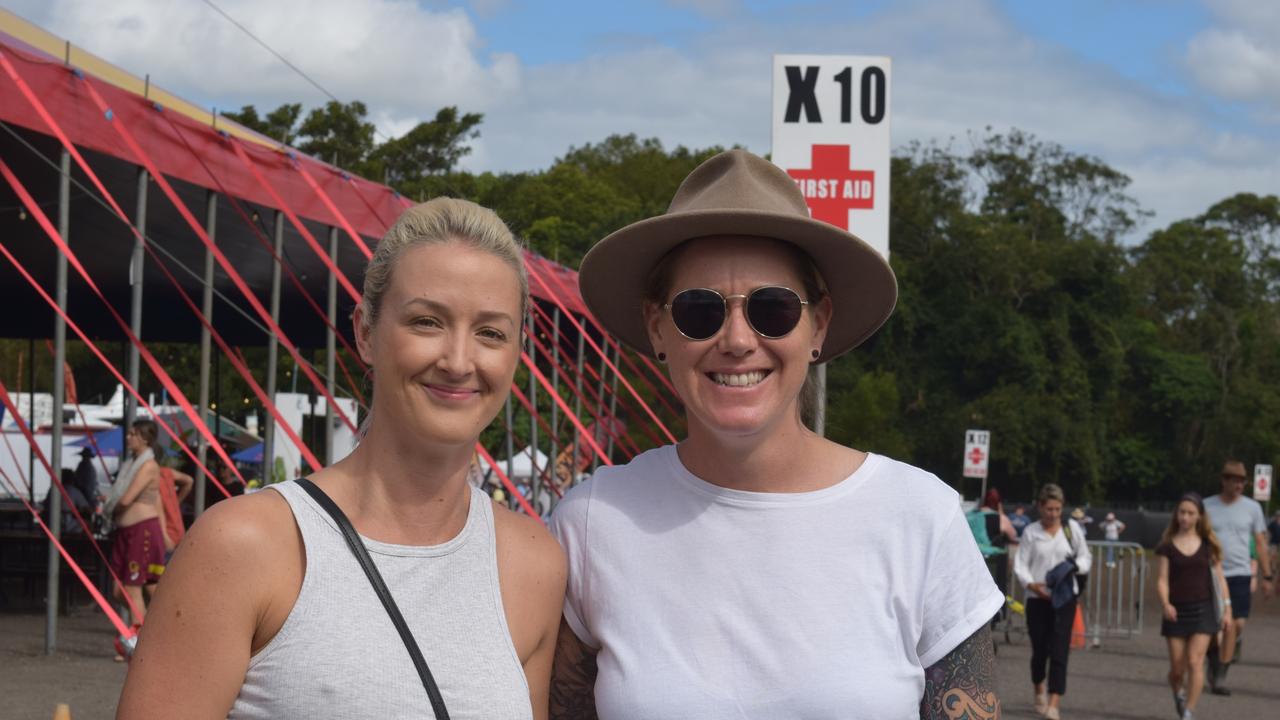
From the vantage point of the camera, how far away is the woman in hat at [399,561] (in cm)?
203

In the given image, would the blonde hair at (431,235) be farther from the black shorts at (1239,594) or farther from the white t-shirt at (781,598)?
the black shorts at (1239,594)

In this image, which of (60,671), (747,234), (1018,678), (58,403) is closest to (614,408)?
(1018,678)

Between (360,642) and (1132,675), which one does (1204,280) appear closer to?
(1132,675)

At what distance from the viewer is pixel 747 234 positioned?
2568mm

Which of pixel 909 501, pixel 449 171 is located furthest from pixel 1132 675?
pixel 449 171

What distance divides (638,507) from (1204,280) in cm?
7170

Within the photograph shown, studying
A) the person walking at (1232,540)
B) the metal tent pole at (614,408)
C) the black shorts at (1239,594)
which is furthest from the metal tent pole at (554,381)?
the black shorts at (1239,594)

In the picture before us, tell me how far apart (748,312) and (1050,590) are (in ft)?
29.0

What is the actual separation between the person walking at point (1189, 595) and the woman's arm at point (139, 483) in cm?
702

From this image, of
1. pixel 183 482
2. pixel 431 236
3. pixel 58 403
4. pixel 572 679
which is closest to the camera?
pixel 431 236

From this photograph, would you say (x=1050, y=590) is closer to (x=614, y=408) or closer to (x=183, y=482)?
(x=183, y=482)

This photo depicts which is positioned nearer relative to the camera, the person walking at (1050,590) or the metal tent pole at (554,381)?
the person walking at (1050,590)

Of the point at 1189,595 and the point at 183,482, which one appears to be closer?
the point at 1189,595

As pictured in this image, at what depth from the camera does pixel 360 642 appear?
6.92 feet
